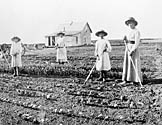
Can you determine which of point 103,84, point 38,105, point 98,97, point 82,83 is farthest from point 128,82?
point 38,105

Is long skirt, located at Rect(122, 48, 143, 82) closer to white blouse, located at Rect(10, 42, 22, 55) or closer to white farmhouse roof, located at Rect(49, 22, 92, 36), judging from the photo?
white blouse, located at Rect(10, 42, 22, 55)

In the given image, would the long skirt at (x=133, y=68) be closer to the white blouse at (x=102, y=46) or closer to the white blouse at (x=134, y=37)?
the white blouse at (x=134, y=37)

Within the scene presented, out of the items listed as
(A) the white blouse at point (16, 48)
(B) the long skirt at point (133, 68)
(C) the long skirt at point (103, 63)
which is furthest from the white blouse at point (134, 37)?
(A) the white blouse at point (16, 48)

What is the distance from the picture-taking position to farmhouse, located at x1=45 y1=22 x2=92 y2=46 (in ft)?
138

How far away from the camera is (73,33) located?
41.8 meters

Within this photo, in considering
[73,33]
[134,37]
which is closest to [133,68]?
[134,37]

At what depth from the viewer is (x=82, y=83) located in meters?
9.67

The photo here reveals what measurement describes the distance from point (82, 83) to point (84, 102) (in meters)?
2.87

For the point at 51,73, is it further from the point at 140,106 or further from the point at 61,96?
the point at 140,106

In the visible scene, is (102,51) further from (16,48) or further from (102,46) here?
(16,48)

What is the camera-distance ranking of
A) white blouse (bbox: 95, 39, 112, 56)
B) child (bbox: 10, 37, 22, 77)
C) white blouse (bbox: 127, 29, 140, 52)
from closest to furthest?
white blouse (bbox: 127, 29, 140, 52) → white blouse (bbox: 95, 39, 112, 56) → child (bbox: 10, 37, 22, 77)

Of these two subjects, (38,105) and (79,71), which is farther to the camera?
(79,71)

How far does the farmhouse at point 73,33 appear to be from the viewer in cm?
4219

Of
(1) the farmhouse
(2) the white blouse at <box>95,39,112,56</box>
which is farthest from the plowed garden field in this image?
(1) the farmhouse
